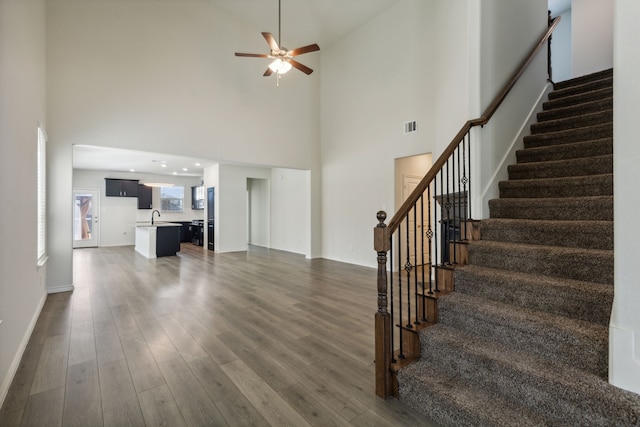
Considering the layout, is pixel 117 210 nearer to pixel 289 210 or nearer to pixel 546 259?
pixel 289 210

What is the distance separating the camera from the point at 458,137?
2.92m

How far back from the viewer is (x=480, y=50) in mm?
3162

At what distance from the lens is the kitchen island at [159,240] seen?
26.1 ft

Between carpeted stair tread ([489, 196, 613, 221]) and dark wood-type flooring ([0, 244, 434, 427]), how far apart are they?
1.87 meters

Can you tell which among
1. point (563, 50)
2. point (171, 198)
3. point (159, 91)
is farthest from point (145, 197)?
point (563, 50)

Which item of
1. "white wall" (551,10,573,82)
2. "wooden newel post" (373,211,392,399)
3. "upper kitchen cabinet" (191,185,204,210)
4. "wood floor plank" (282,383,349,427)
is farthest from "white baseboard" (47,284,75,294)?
"white wall" (551,10,573,82)

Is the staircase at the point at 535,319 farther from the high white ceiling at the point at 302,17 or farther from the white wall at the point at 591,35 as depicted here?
the high white ceiling at the point at 302,17

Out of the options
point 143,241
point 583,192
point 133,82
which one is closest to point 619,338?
point 583,192

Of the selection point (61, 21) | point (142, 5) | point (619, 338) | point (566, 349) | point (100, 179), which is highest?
point (142, 5)

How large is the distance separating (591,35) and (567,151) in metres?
5.52

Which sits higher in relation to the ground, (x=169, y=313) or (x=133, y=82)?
(x=133, y=82)

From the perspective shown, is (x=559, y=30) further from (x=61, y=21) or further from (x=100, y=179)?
(x=100, y=179)

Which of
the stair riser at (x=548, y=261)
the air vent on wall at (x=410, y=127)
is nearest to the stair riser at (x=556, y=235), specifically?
the stair riser at (x=548, y=261)

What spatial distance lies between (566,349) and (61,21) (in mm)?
7450
